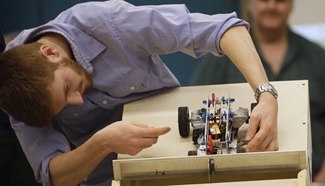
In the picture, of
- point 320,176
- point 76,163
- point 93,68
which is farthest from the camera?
point 320,176

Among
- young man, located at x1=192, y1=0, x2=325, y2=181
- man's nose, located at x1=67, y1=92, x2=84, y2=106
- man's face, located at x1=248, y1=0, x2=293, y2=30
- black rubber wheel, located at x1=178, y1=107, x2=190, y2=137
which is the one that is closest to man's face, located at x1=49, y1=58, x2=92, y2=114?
man's nose, located at x1=67, y1=92, x2=84, y2=106

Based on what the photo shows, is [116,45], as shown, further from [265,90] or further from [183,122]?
[265,90]

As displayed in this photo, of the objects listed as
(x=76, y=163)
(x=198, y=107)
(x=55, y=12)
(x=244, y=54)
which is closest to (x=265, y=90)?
(x=244, y=54)

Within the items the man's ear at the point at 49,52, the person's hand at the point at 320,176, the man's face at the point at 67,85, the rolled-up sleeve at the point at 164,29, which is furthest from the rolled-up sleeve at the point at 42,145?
the person's hand at the point at 320,176

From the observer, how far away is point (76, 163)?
2.17m

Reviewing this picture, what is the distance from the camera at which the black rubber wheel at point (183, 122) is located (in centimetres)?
206

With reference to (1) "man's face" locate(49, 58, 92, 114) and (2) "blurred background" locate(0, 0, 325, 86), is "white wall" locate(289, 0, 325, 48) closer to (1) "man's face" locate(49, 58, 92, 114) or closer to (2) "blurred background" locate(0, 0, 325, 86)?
(2) "blurred background" locate(0, 0, 325, 86)

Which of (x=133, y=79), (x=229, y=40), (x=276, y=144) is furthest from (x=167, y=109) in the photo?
(x=276, y=144)

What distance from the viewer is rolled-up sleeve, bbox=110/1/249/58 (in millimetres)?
2227

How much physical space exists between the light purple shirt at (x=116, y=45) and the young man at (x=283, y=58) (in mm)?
1297

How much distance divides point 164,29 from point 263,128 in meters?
0.49

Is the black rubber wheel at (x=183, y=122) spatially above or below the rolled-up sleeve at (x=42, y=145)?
above

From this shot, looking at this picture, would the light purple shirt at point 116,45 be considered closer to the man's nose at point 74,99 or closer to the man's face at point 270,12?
the man's nose at point 74,99

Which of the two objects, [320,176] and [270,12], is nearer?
[320,176]
